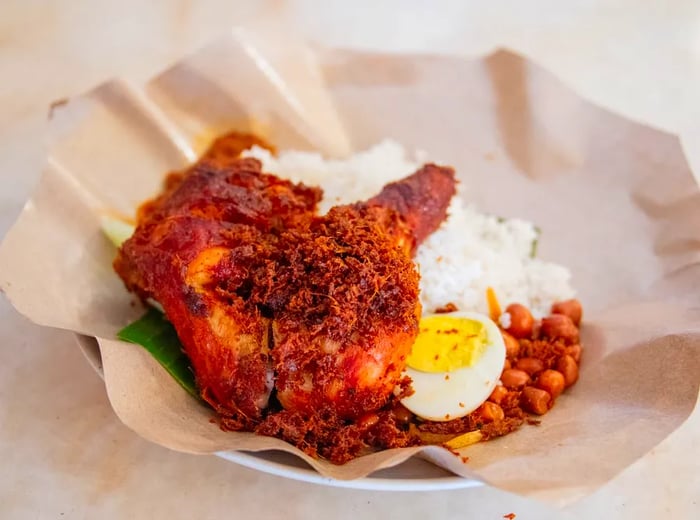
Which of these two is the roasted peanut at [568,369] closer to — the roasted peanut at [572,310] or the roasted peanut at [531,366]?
the roasted peanut at [531,366]

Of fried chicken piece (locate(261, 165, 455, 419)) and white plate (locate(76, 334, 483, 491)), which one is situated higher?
fried chicken piece (locate(261, 165, 455, 419))

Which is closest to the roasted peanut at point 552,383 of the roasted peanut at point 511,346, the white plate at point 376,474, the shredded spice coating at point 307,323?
the shredded spice coating at point 307,323

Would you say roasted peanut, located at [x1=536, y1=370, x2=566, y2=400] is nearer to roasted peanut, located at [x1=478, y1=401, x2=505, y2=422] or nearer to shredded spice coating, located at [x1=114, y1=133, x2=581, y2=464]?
shredded spice coating, located at [x1=114, y1=133, x2=581, y2=464]

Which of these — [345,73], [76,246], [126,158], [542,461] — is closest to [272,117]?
[345,73]

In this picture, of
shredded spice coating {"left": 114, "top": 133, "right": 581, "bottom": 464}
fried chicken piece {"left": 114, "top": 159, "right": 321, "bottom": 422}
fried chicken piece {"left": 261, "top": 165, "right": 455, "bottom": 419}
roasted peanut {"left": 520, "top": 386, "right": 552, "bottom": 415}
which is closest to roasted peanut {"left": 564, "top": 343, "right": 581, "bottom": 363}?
shredded spice coating {"left": 114, "top": 133, "right": 581, "bottom": 464}

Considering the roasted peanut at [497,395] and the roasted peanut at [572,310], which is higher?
the roasted peanut at [497,395]

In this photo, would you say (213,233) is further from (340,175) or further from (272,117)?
(272,117)
